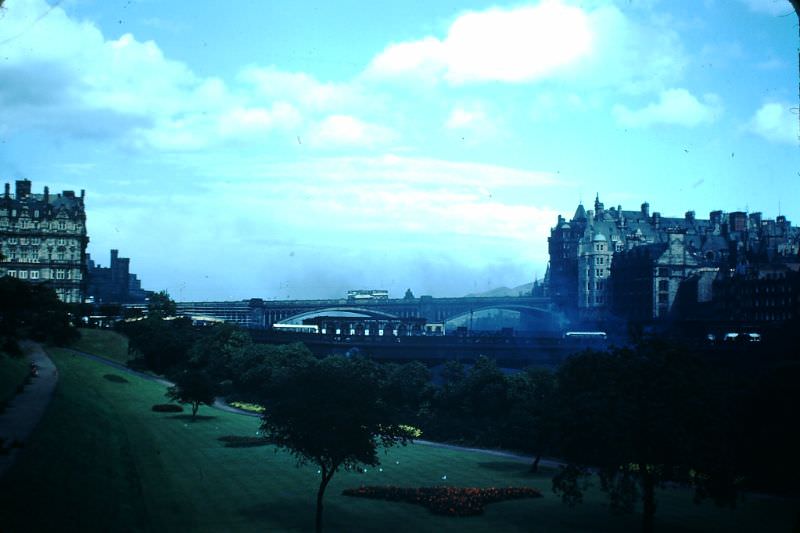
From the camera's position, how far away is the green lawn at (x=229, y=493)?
3691cm

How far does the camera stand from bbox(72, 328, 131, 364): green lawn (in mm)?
124250

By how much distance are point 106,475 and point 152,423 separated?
30.3 metres

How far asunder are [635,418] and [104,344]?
4263 inches

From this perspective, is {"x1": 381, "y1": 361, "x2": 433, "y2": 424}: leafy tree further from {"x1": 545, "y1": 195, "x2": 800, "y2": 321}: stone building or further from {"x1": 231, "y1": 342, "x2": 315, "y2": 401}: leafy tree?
{"x1": 545, "y1": 195, "x2": 800, "y2": 321}: stone building

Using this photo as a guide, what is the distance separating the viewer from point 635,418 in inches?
1512

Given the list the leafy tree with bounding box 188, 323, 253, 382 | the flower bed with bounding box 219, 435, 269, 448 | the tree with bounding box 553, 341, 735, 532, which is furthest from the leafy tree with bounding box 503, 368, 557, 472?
the leafy tree with bounding box 188, 323, 253, 382

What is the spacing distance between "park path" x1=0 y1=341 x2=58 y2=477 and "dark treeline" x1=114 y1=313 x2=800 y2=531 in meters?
13.2

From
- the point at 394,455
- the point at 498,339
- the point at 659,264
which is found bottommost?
the point at 394,455

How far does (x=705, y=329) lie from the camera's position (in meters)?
135

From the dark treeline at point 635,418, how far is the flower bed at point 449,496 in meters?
3.43

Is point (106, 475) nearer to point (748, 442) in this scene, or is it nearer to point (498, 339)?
point (748, 442)

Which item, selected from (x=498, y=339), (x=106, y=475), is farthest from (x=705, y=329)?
(x=106, y=475)

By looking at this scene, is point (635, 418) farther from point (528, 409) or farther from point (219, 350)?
point (219, 350)

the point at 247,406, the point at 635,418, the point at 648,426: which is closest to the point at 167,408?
the point at 247,406
